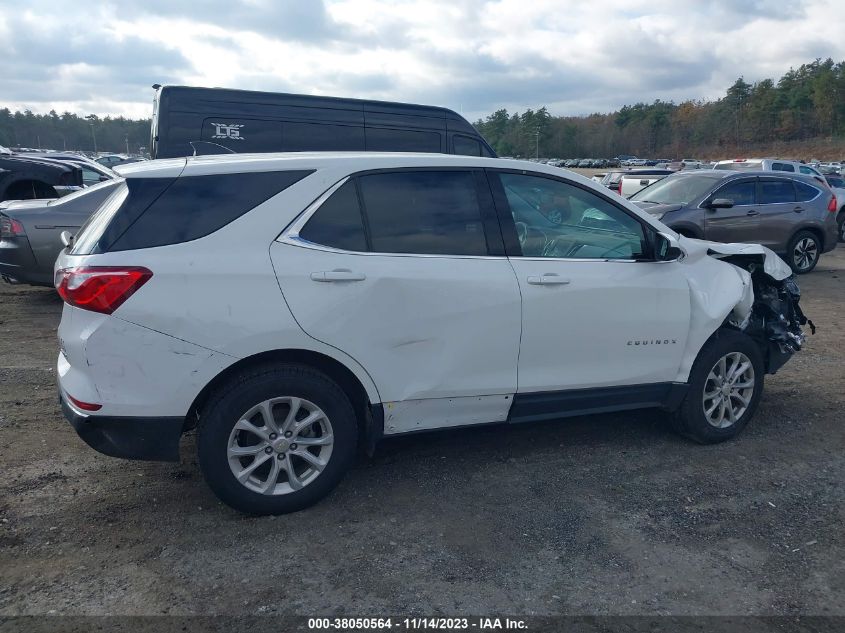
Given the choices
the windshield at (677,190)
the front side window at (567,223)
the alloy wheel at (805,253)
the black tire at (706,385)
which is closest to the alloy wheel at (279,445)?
the front side window at (567,223)

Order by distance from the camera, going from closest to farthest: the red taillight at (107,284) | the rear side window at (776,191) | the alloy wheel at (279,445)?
the red taillight at (107,284) → the alloy wheel at (279,445) → the rear side window at (776,191)

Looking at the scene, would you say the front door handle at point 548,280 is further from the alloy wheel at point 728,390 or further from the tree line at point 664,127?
the tree line at point 664,127

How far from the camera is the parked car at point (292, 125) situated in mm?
7027

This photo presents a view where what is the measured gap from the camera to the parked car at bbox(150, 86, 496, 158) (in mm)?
7027

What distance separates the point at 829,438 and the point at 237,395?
3.94 metres

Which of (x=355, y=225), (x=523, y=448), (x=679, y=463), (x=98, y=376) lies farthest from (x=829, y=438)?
(x=98, y=376)

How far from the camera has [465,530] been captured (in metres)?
3.61

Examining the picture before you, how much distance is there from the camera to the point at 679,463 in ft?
14.7

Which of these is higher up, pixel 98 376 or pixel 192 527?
pixel 98 376

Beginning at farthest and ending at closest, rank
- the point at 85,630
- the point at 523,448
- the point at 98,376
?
the point at 523,448 < the point at 98,376 < the point at 85,630

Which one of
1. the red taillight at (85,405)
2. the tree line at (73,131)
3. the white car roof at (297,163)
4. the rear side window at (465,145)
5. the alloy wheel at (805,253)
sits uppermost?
the tree line at (73,131)

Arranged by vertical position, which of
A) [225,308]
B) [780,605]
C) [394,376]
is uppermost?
[225,308]

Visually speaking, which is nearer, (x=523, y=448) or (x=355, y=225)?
(x=355, y=225)

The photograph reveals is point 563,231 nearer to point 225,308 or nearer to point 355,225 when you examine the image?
point 355,225
